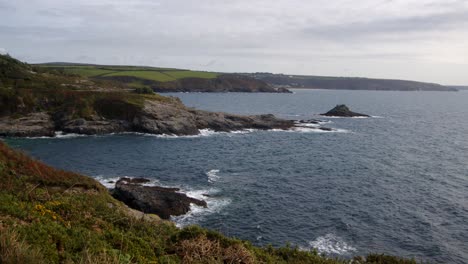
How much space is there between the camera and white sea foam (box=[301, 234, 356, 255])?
27.7m

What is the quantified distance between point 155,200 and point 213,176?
12.5m

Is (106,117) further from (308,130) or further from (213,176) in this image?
(308,130)

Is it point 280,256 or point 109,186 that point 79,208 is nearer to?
point 280,256

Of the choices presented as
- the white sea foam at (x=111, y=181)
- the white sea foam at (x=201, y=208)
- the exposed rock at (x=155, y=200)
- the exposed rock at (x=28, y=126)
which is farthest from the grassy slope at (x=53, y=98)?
the exposed rock at (x=155, y=200)

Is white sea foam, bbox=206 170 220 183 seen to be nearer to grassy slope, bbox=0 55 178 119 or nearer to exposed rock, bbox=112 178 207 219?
exposed rock, bbox=112 178 207 219

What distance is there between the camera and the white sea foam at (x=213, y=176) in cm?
4484

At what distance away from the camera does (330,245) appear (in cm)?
2870

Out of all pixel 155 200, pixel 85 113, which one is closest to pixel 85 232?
pixel 155 200

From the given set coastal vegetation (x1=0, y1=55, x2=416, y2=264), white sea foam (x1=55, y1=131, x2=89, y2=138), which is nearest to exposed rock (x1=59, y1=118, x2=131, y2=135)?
white sea foam (x1=55, y1=131, x2=89, y2=138)

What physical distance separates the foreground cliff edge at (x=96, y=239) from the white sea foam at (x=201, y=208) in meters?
16.9

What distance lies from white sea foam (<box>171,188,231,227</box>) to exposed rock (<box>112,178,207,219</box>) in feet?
1.84

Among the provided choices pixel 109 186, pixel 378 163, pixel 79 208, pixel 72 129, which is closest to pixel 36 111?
pixel 72 129

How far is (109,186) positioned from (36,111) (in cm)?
4462

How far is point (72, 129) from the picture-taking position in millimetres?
71750
